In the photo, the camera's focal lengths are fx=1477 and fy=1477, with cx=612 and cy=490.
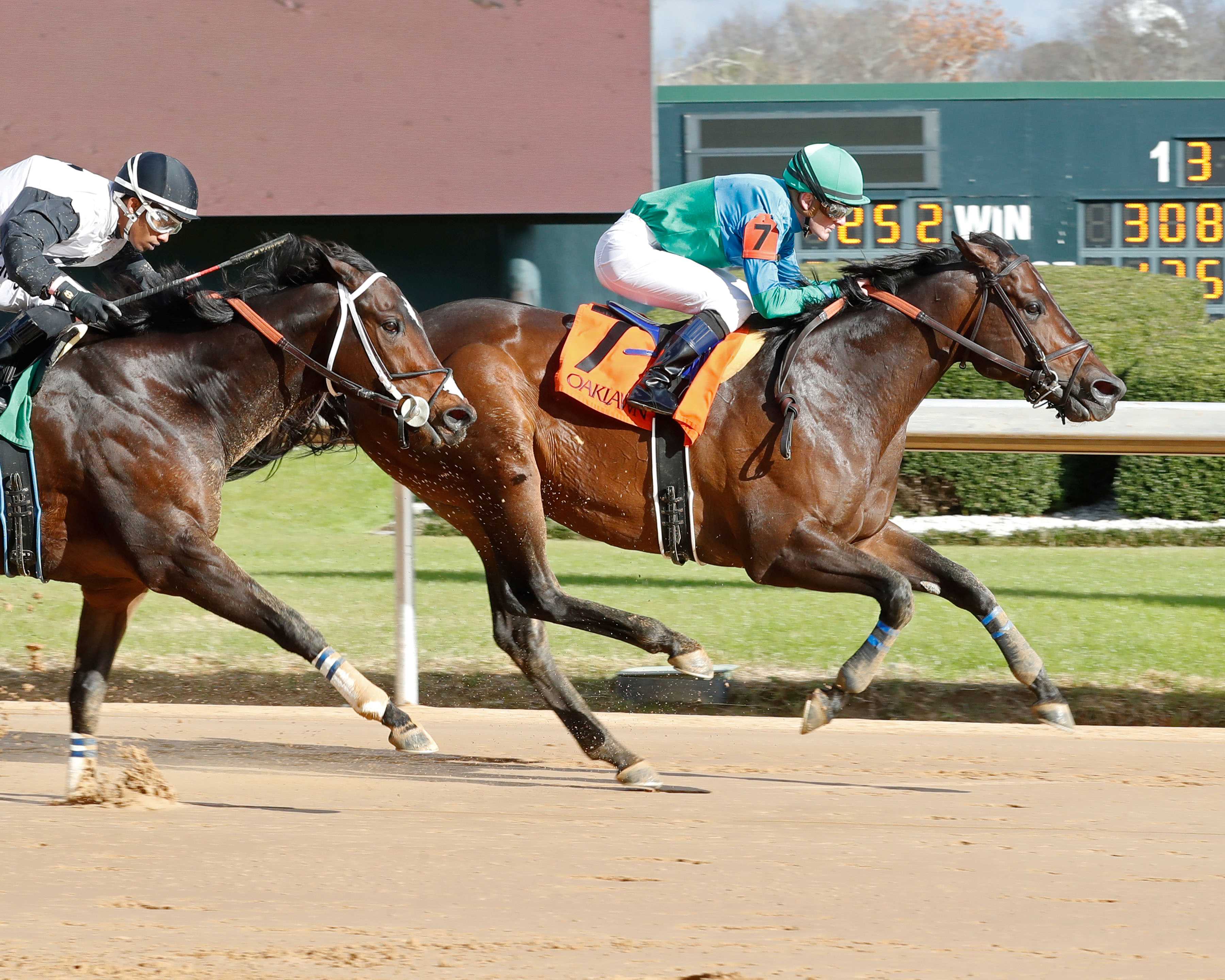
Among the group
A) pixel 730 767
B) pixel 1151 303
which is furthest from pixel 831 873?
pixel 1151 303

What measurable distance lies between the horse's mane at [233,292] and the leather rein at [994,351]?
56.9 inches

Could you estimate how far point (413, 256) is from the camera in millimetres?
14805

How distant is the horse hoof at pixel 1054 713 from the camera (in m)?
4.82

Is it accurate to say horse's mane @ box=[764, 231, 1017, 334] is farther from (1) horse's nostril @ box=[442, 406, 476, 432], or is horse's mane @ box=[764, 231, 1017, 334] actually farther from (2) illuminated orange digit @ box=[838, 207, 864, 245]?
(2) illuminated orange digit @ box=[838, 207, 864, 245]

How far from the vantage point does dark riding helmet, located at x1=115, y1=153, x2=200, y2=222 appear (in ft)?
14.4

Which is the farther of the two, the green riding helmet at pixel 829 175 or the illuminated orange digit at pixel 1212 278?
the illuminated orange digit at pixel 1212 278

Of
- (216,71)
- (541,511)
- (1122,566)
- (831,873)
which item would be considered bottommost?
(1122,566)

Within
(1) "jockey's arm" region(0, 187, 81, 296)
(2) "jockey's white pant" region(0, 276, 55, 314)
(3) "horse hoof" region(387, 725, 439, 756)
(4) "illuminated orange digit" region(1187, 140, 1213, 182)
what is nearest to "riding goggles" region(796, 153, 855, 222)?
(3) "horse hoof" region(387, 725, 439, 756)

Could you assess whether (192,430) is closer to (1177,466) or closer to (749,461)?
(749,461)

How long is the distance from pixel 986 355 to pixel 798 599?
116 inches

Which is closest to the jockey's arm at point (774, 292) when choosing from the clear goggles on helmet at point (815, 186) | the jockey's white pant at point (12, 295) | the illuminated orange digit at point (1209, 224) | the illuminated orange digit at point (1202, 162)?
the clear goggles on helmet at point (815, 186)

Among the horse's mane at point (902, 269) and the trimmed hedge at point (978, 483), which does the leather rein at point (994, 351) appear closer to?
the horse's mane at point (902, 269)

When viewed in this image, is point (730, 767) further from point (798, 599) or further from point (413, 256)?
point (413, 256)

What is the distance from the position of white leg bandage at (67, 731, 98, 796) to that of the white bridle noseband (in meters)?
1.34
